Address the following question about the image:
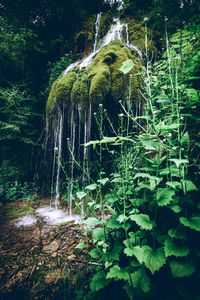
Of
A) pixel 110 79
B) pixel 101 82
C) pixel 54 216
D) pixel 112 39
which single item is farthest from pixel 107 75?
pixel 54 216

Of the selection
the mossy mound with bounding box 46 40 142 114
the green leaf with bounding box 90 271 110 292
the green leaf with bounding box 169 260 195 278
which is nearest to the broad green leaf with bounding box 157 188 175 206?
the green leaf with bounding box 169 260 195 278

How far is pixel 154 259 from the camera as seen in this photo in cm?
103

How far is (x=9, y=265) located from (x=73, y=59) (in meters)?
8.48

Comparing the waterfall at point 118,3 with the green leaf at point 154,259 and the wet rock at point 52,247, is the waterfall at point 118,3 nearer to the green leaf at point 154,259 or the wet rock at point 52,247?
the green leaf at point 154,259

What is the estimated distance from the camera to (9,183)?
6992mm

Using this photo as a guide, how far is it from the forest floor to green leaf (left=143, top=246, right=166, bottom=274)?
3.71ft

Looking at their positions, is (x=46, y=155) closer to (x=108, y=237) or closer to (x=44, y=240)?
(x=44, y=240)

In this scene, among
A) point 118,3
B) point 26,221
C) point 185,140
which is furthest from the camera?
point 118,3

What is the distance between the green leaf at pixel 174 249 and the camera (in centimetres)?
92

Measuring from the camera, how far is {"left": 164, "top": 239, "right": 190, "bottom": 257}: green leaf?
922mm

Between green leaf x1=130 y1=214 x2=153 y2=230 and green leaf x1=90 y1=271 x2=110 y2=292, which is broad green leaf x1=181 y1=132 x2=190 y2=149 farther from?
green leaf x1=90 y1=271 x2=110 y2=292

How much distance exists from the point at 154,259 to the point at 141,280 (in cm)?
22

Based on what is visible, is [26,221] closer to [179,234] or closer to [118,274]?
[118,274]

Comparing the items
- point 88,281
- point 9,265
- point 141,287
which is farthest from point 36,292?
point 141,287
